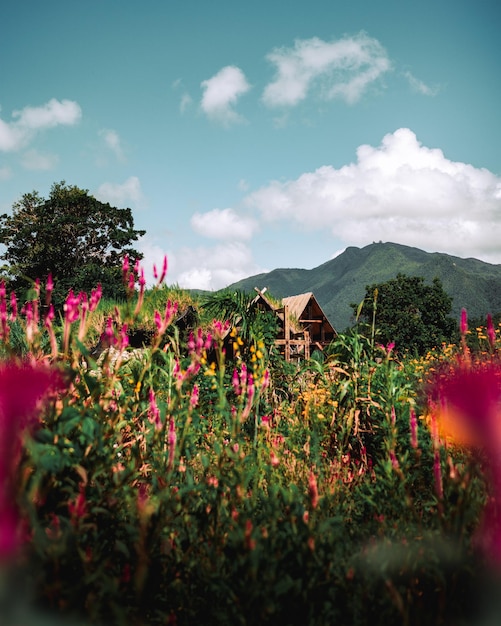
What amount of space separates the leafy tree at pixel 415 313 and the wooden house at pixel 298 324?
21863 millimetres

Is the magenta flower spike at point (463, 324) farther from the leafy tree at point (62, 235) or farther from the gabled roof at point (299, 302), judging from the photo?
the leafy tree at point (62, 235)

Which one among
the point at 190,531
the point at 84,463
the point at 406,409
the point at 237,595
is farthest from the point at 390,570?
the point at 406,409

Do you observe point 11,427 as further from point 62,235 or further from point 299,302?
point 62,235

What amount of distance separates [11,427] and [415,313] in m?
45.3

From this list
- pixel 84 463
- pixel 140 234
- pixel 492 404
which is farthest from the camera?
pixel 140 234

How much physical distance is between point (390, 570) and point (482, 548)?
45cm

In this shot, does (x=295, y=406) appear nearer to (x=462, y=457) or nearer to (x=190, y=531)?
(x=462, y=457)

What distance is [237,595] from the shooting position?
1.57 metres

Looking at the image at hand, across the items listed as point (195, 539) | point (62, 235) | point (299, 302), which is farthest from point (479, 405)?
point (62, 235)

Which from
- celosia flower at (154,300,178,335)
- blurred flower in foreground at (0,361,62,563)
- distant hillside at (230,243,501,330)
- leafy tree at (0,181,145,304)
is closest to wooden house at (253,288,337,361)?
celosia flower at (154,300,178,335)

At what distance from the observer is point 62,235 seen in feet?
87.6

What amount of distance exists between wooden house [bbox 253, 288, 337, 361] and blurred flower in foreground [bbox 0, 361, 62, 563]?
5202 millimetres

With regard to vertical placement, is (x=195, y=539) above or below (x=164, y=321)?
below

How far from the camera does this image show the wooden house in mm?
8633
